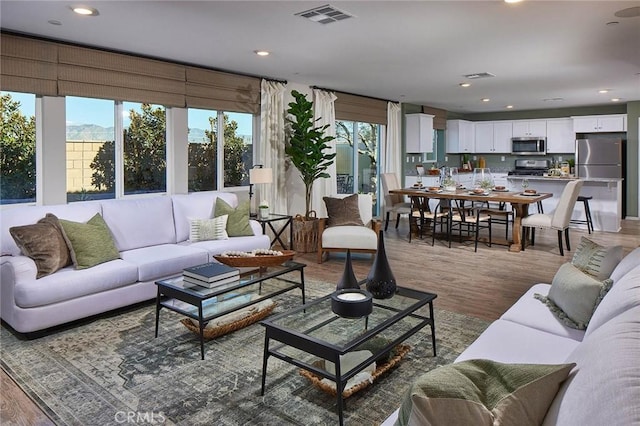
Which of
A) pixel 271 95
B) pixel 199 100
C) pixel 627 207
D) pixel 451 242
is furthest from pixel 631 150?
pixel 199 100

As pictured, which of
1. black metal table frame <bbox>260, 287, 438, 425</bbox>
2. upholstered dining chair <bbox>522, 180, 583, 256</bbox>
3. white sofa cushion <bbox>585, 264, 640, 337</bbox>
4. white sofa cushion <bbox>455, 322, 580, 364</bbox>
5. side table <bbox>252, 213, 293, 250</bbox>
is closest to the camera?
white sofa cushion <bbox>585, 264, 640, 337</bbox>

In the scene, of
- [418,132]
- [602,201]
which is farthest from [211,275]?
[602,201]

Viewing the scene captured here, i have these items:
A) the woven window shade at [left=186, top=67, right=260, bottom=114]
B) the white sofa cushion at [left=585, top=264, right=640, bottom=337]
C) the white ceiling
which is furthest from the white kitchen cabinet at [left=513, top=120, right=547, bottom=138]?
the white sofa cushion at [left=585, top=264, right=640, bottom=337]

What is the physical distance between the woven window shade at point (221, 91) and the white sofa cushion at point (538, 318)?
170 inches

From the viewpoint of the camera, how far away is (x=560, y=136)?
1023cm

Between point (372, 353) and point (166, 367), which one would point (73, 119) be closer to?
point (166, 367)

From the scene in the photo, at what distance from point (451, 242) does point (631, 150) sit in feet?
17.1

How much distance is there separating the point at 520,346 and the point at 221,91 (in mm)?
4769

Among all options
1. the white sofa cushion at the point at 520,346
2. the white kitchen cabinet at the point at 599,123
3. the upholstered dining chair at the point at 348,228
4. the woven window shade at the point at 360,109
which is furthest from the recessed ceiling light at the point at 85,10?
the white kitchen cabinet at the point at 599,123

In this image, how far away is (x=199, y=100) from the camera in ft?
18.0

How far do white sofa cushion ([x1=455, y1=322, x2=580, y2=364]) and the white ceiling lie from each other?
234 cm

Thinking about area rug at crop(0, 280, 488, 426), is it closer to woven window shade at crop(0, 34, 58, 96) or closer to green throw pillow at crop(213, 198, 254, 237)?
green throw pillow at crop(213, 198, 254, 237)

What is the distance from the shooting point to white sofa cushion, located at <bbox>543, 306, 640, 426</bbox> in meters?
0.90

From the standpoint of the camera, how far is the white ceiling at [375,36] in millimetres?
3373
